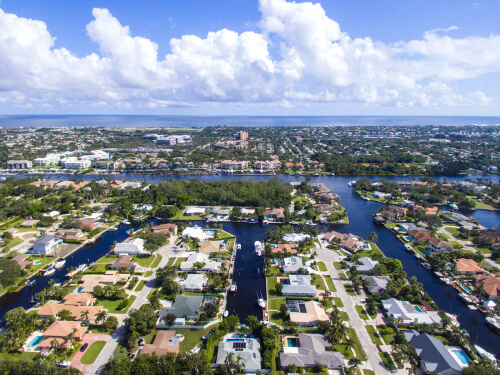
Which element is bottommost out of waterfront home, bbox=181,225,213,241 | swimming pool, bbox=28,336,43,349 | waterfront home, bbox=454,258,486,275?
swimming pool, bbox=28,336,43,349

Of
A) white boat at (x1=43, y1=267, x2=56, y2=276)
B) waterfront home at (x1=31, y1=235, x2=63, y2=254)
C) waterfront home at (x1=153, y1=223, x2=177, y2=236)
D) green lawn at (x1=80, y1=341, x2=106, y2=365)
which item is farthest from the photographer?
waterfront home at (x1=153, y1=223, x2=177, y2=236)

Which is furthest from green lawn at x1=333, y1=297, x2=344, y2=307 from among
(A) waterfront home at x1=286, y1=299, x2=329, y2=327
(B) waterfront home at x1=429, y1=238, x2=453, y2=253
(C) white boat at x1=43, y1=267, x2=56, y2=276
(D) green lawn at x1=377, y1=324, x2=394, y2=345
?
(C) white boat at x1=43, y1=267, x2=56, y2=276

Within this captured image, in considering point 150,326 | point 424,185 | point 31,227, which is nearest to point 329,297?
point 150,326

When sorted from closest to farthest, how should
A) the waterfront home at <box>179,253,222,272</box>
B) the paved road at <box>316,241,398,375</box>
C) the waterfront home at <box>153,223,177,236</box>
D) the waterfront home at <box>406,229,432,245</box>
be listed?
the paved road at <box>316,241,398,375</box>, the waterfront home at <box>179,253,222,272</box>, the waterfront home at <box>406,229,432,245</box>, the waterfront home at <box>153,223,177,236</box>

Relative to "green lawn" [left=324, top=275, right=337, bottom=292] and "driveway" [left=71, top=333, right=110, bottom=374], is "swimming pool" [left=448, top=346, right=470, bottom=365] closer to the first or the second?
"green lawn" [left=324, top=275, right=337, bottom=292]

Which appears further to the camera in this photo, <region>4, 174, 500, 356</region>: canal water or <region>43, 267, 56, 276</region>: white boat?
<region>43, 267, 56, 276</region>: white boat

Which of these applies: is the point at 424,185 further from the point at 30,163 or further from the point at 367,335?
the point at 30,163

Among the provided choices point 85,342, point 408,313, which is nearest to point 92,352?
point 85,342

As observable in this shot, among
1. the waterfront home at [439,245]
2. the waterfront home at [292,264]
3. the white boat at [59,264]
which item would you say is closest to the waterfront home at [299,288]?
the waterfront home at [292,264]

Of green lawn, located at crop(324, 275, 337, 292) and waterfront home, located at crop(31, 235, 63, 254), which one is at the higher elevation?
waterfront home, located at crop(31, 235, 63, 254)
